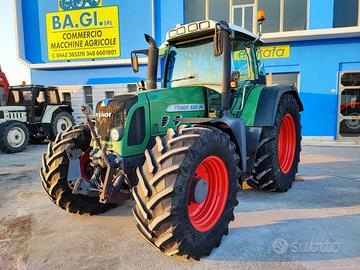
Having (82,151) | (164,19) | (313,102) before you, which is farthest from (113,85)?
(82,151)

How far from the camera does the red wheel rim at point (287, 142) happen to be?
5.13 meters

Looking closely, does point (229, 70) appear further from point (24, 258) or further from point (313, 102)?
point (313, 102)

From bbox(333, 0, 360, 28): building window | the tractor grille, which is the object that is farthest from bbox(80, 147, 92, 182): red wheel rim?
bbox(333, 0, 360, 28): building window

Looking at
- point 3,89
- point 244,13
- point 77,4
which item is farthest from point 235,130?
point 77,4

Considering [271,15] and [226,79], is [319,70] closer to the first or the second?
[271,15]

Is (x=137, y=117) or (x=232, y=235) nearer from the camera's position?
(x=137, y=117)

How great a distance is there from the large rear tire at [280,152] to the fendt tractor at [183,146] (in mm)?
20

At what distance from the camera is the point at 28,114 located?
10.7 m

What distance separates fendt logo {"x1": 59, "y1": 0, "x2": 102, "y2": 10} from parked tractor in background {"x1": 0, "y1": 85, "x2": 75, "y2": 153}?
11.6 feet

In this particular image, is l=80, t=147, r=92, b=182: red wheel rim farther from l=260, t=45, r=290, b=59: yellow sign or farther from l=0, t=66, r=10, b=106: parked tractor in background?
l=0, t=66, r=10, b=106: parked tractor in background

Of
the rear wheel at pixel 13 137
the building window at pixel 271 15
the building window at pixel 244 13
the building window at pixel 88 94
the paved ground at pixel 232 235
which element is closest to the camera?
the paved ground at pixel 232 235

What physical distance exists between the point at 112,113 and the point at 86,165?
3.38 ft

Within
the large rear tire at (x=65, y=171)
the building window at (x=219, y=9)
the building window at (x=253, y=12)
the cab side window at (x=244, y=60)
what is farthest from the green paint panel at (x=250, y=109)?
the building window at (x=219, y=9)

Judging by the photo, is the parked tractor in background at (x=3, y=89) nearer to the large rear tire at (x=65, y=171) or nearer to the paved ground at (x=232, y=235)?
the paved ground at (x=232, y=235)
